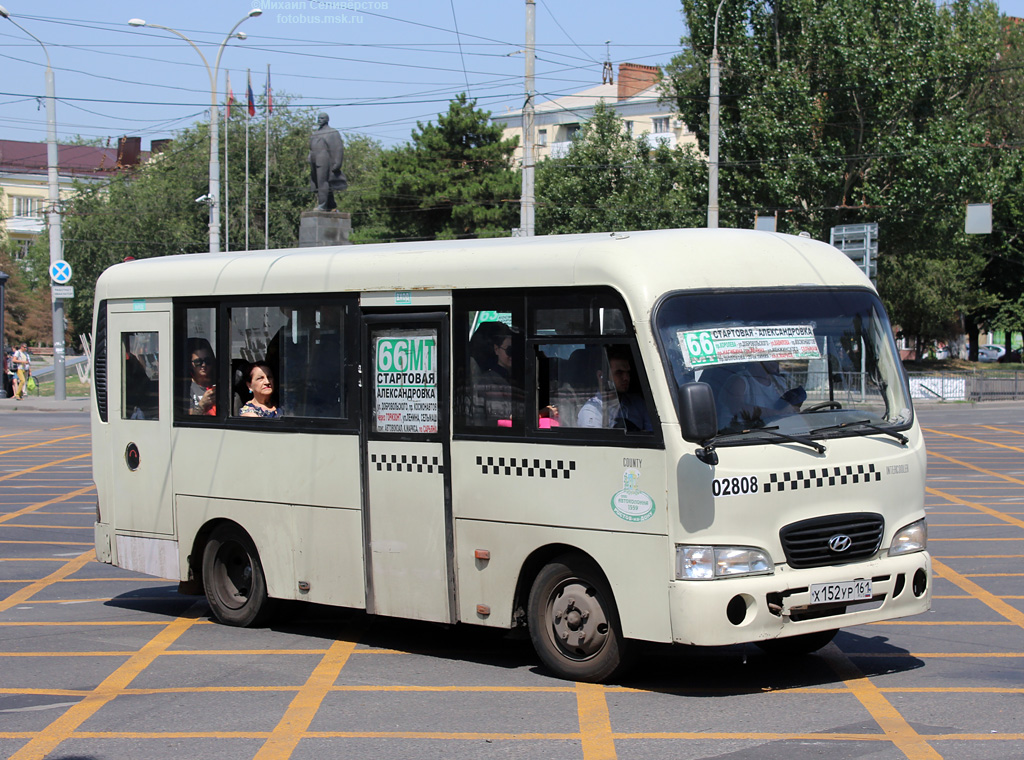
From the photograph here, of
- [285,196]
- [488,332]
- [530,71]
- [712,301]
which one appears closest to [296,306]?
[488,332]

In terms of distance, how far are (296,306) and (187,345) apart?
126cm

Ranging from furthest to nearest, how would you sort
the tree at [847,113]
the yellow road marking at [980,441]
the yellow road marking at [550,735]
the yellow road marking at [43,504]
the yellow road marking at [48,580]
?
the tree at [847,113] → the yellow road marking at [980,441] → the yellow road marking at [43,504] → the yellow road marking at [48,580] → the yellow road marking at [550,735]

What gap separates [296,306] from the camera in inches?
337

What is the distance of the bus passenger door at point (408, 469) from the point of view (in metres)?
7.68

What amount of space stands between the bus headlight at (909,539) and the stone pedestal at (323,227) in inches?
724

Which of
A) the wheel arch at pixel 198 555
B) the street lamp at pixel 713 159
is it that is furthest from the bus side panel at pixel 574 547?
the street lamp at pixel 713 159

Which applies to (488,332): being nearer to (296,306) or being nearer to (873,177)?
(296,306)

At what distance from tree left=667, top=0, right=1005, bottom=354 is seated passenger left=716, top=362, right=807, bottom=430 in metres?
40.1

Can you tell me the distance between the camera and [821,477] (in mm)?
6754

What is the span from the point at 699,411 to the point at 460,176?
51952mm

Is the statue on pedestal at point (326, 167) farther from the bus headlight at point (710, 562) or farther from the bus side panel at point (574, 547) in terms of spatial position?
the bus headlight at point (710, 562)

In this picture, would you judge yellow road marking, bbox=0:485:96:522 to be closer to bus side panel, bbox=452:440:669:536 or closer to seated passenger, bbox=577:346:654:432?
bus side panel, bbox=452:440:669:536

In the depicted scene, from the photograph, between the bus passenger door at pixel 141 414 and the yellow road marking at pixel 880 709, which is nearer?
the yellow road marking at pixel 880 709

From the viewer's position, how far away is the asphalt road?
583 centimetres
